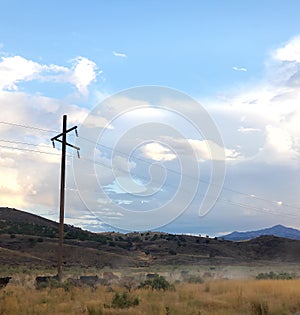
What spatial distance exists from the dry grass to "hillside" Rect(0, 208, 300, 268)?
36.0 meters

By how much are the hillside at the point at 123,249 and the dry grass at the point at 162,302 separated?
36.0 meters

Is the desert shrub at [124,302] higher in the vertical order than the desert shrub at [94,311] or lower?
higher

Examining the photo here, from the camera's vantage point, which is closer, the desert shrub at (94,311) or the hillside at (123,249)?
the desert shrub at (94,311)

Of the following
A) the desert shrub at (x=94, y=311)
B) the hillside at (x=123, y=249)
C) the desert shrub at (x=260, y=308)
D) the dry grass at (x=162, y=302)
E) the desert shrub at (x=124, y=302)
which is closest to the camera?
the desert shrub at (x=94, y=311)

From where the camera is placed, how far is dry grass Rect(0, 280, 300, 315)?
17922 millimetres

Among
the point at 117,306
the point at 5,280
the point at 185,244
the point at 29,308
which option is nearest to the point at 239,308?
the point at 117,306

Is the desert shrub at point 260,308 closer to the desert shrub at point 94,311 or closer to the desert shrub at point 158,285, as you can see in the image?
the desert shrub at point 94,311

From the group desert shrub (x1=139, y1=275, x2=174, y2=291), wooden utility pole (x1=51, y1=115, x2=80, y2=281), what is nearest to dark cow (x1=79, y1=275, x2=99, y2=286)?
wooden utility pole (x1=51, y1=115, x2=80, y2=281)

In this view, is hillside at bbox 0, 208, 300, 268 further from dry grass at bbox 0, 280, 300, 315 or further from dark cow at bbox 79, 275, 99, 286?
dry grass at bbox 0, 280, 300, 315

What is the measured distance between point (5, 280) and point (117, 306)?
1153cm

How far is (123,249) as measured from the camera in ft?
282

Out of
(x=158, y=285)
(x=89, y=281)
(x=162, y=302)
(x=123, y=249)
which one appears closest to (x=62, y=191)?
(x=89, y=281)

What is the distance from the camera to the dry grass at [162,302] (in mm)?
17922

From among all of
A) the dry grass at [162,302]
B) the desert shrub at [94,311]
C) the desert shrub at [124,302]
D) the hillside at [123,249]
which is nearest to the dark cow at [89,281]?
the dry grass at [162,302]
